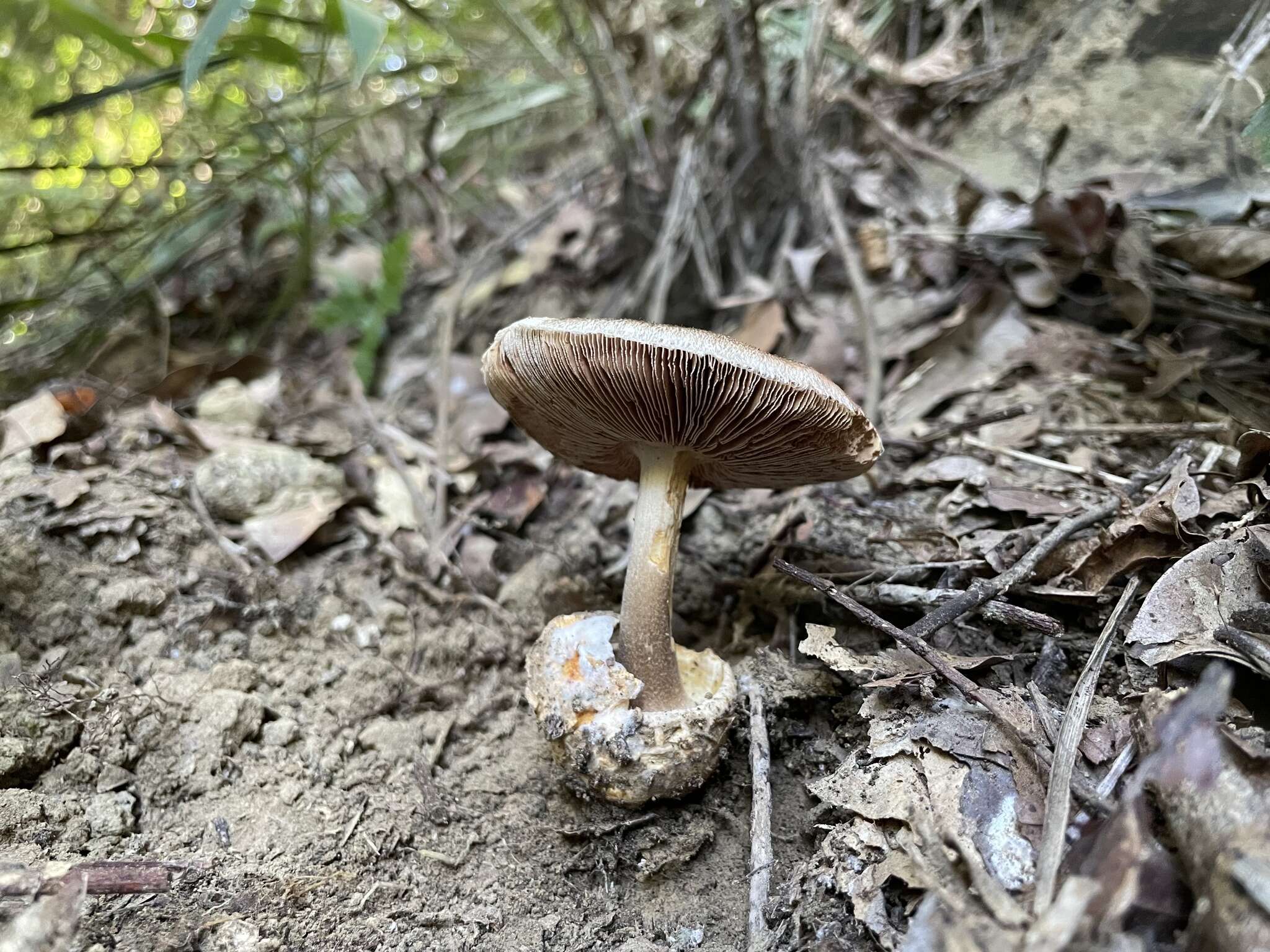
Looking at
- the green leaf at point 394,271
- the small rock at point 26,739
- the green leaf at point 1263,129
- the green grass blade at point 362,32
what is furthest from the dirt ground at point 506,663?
the green grass blade at point 362,32

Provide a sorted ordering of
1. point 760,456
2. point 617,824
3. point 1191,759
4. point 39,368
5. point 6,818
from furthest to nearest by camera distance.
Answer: point 39,368
point 760,456
point 617,824
point 6,818
point 1191,759

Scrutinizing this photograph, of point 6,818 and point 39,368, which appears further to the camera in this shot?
point 39,368

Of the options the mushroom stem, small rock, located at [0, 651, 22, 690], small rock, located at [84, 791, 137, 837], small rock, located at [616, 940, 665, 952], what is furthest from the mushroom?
small rock, located at [0, 651, 22, 690]

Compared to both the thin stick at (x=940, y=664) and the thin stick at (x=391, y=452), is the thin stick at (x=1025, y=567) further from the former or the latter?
the thin stick at (x=391, y=452)

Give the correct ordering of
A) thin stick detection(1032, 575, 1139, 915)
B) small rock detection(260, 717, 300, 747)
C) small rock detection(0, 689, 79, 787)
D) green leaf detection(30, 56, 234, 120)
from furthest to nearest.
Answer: green leaf detection(30, 56, 234, 120)
small rock detection(260, 717, 300, 747)
small rock detection(0, 689, 79, 787)
thin stick detection(1032, 575, 1139, 915)

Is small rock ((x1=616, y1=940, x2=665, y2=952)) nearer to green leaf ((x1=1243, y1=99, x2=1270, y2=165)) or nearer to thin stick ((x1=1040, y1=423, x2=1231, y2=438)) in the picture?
thin stick ((x1=1040, y1=423, x2=1231, y2=438))

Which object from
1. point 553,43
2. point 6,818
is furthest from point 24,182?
point 6,818

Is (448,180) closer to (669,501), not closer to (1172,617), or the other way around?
(669,501)
